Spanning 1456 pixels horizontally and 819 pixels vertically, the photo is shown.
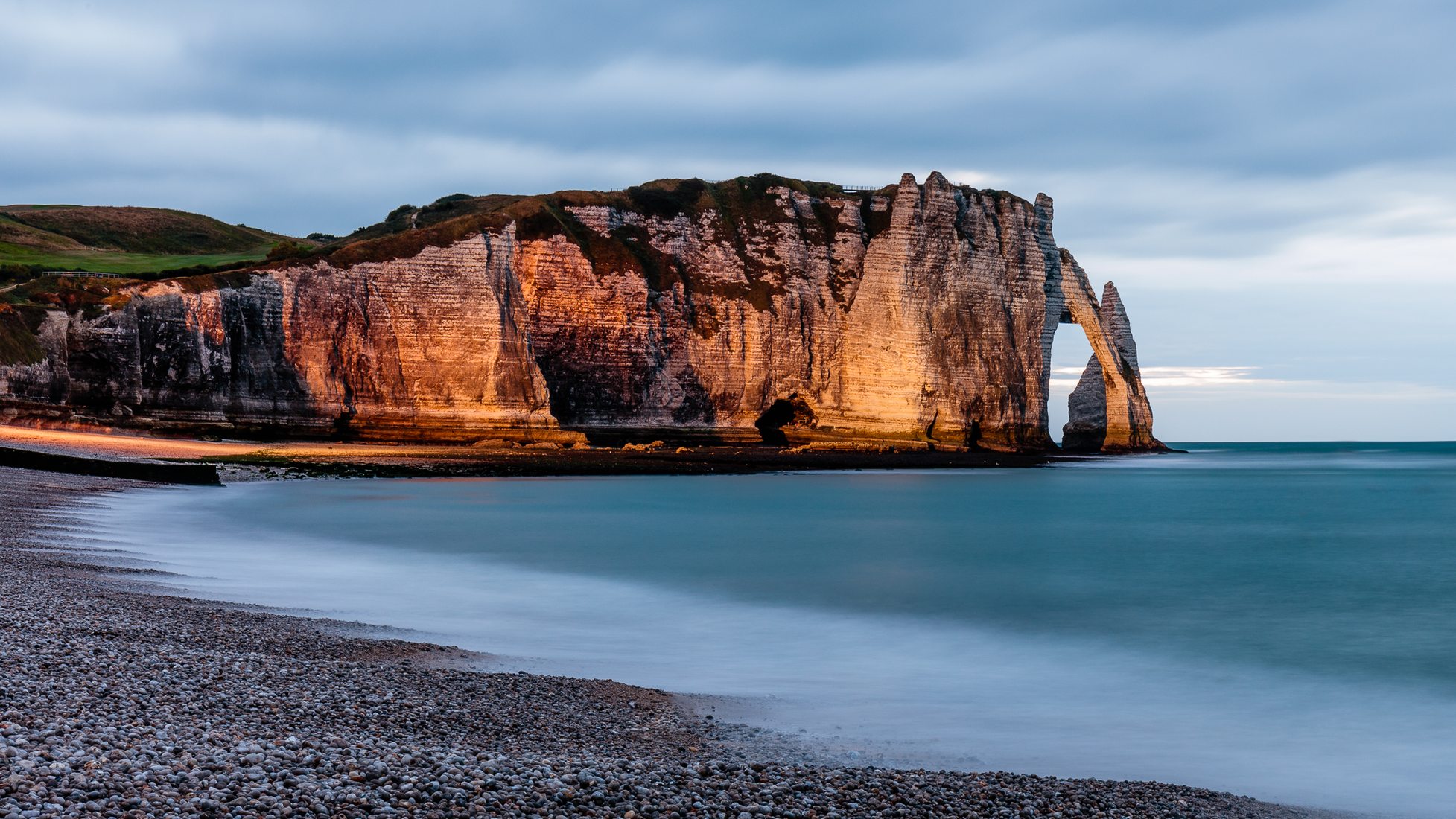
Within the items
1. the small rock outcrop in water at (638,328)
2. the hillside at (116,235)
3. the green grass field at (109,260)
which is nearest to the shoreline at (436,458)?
the small rock outcrop in water at (638,328)

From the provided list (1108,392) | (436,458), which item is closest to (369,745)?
(436,458)

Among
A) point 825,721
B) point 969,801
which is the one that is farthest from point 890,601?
point 969,801

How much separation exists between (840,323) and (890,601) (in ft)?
150

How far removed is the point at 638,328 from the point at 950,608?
42.4 meters

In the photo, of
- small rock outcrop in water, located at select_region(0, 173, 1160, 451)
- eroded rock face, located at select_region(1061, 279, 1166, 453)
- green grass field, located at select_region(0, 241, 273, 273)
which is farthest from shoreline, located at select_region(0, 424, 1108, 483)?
green grass field, located at select_region(0, 241, 273, 273)

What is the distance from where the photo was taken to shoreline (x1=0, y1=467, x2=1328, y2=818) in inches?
180

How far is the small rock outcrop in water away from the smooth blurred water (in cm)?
1692

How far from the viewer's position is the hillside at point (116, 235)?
7812 centimetres

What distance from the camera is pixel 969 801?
5477 mm

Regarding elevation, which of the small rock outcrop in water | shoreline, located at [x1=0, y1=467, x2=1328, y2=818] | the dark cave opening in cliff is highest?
the small rock outcrop in water

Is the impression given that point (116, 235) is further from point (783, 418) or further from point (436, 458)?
point (436, 458)

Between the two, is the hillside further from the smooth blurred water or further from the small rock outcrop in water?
the smooth blurred water

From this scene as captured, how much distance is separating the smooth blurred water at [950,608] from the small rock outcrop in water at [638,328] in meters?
16.9

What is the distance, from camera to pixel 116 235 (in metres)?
98.7
